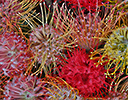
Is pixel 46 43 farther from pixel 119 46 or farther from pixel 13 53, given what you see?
pixel 119 46

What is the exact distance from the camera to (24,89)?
525mm

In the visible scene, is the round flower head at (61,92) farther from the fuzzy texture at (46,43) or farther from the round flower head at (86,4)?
the round flower head at (86,4)

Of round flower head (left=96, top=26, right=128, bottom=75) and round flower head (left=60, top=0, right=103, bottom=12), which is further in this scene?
round flower head (left=60, top=0, right=103, bottom=12)

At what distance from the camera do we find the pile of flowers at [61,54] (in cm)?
48

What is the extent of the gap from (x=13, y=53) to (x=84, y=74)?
13.0 inches

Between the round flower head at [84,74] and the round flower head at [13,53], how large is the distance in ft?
0.59

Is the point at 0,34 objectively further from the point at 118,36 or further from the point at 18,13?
the point at 118,36

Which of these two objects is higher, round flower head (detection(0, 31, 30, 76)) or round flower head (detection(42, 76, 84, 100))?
round flower head (detection(0, 31, 30, 76))

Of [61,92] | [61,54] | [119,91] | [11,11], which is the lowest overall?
[119,91]

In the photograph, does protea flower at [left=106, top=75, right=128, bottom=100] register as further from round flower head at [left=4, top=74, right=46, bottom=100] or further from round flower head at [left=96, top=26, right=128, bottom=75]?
round flower head at [left=4, top=74, right=46, bottom=100]

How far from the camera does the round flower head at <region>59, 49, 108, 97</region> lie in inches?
18.5

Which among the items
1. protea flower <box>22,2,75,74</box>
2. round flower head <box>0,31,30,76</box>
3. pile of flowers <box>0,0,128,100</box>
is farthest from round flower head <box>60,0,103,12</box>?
round flower head <box>0,31,30,76</box>

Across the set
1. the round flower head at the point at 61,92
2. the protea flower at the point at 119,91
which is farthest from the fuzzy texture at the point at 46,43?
the protea flower at the point at 119,91

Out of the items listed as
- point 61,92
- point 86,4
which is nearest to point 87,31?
point 86,4
